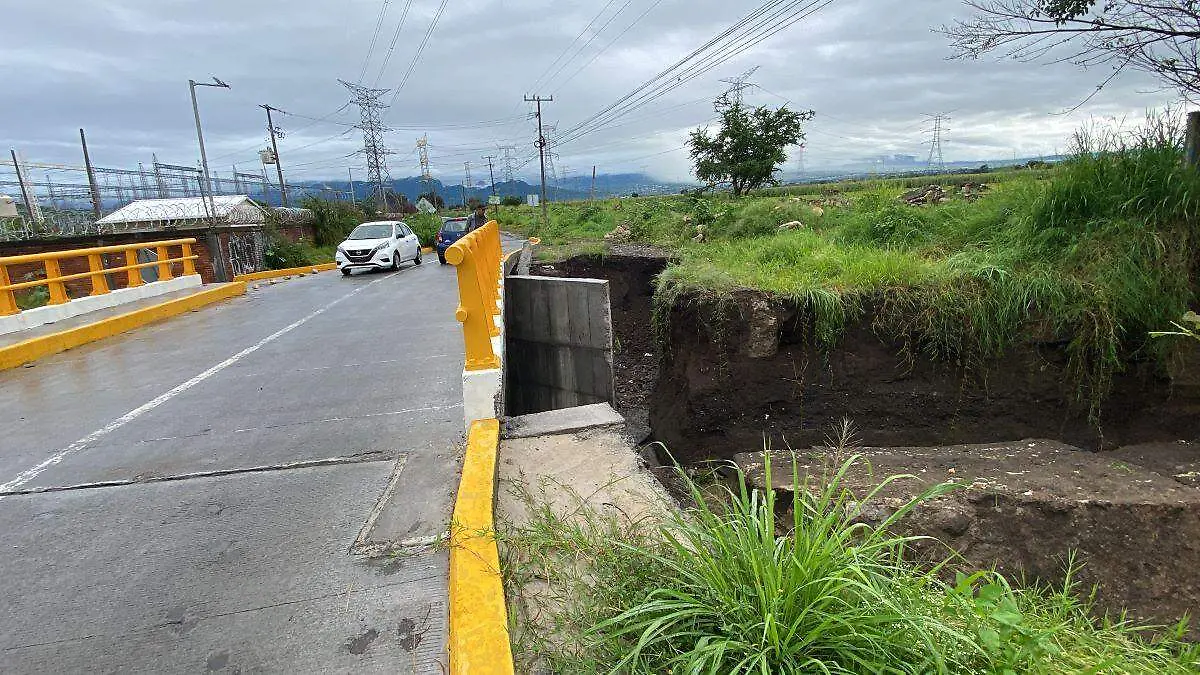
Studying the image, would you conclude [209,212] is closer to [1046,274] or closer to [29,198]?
[29,198]

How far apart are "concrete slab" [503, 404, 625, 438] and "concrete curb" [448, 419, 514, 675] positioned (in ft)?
2.41

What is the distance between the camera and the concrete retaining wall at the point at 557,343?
7.85 metres

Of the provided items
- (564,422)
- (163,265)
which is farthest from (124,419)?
(163,265)

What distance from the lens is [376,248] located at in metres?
18.9

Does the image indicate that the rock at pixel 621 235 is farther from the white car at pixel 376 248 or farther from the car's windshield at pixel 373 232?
the car's windshield at pixel 373 232

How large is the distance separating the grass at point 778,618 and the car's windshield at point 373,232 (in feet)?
62.8

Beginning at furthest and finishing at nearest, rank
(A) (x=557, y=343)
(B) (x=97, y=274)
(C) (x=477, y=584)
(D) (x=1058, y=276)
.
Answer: (B) (x=97, y=274), (A) (x=557, y=343), (D) (x=1058, y=276), (C) (x=477, y=584)

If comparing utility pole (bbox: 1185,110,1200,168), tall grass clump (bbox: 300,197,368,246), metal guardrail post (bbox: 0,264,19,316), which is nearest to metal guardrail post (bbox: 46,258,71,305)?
metal guardrail post (bbox: 0,264,19,316)

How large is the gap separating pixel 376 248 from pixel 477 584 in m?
18.0

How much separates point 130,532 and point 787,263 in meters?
7.53

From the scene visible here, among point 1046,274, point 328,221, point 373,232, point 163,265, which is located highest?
point 328,221

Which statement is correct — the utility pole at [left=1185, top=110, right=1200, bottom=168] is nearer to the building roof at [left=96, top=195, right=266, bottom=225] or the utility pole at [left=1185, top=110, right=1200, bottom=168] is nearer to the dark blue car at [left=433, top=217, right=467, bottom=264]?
the dark blue car at [left=433, top=217, right=467, bottom=264]

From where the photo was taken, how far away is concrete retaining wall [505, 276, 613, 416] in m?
7.85

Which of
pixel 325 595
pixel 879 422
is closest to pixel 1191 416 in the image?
pixel 879 422
